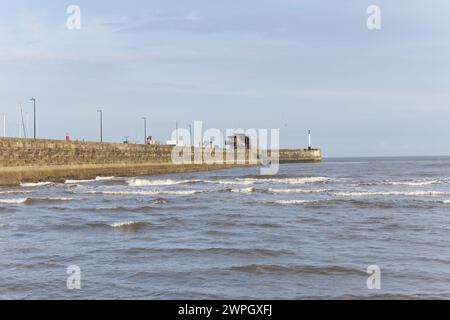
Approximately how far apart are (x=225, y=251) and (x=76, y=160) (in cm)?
3765

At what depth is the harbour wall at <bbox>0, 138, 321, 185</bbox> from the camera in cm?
3691

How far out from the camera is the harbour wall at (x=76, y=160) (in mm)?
36906

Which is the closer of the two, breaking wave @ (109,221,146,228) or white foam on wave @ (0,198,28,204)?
breaking wave @ (109,221,146,228)

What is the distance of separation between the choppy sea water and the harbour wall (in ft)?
57.8

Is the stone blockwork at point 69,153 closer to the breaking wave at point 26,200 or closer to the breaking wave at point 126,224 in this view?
the breaking wave at point 26,200

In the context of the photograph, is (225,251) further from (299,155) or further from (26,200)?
(299,155)

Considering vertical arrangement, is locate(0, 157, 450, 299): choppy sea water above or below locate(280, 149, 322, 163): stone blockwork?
below

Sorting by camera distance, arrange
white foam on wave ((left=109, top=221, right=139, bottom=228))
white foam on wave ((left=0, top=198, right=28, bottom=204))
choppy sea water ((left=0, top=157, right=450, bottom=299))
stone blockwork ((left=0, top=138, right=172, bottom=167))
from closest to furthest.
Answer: choppy sea water ((left=0, top=157, right=450, bottom=299))
white foam on wave ((left=109, top=221, right=139, bottom=228))
white foam on wave ((left=0, top=198, right=28, bottom=204))
stone blockwork ((left=0, top=138, right=172, bottom=167))

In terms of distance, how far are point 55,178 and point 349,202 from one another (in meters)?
26.0

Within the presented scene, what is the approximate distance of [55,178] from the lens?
137 ft

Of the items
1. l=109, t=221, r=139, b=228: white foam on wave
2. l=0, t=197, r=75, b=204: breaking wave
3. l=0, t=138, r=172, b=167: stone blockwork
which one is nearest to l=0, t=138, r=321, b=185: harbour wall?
l=0, t=138, r=172, b=167: stone blockwork

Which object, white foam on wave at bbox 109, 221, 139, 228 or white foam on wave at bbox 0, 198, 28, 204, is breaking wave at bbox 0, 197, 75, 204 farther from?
white foam on wave at bbox 109, 221, 139, 228

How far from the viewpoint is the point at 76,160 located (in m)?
46.7
